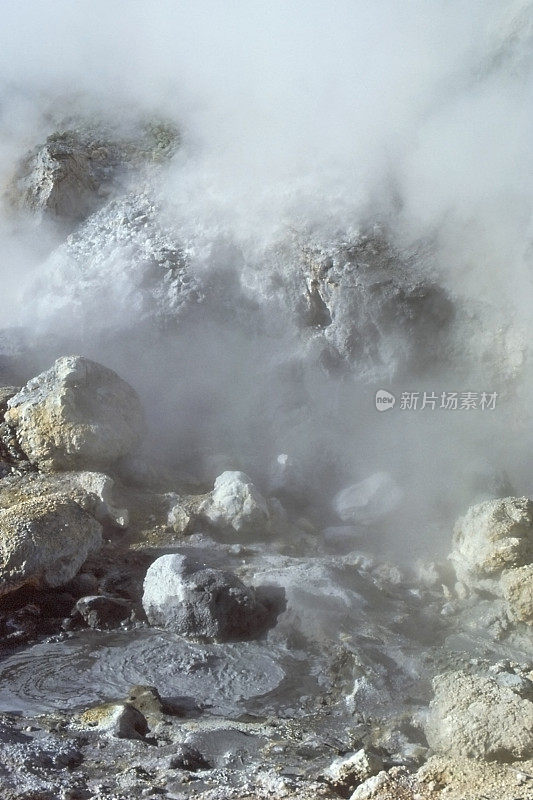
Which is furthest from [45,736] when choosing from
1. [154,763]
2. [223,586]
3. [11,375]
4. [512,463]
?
[11,375]

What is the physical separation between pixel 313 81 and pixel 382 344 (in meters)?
3.19

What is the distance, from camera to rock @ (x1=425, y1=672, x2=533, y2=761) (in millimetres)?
3604

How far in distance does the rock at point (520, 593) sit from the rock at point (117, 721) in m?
2.38

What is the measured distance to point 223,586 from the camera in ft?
16.1

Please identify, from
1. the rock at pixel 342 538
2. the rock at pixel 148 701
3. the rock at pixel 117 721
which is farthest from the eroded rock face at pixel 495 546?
the rock at pixel 117 721

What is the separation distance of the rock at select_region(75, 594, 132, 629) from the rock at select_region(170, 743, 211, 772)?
145cm

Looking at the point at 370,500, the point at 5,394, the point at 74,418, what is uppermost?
the point at 5,394

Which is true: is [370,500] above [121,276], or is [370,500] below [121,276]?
below

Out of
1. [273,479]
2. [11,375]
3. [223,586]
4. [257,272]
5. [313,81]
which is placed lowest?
[223,586]

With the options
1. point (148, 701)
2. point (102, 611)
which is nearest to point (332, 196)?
point (102, 611)

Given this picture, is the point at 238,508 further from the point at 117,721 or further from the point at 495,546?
the point at 117,721

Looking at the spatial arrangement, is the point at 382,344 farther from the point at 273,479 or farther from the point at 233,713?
the point at 233,713

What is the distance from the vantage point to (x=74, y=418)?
667 cm

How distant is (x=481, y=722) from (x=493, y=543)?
1794mm
